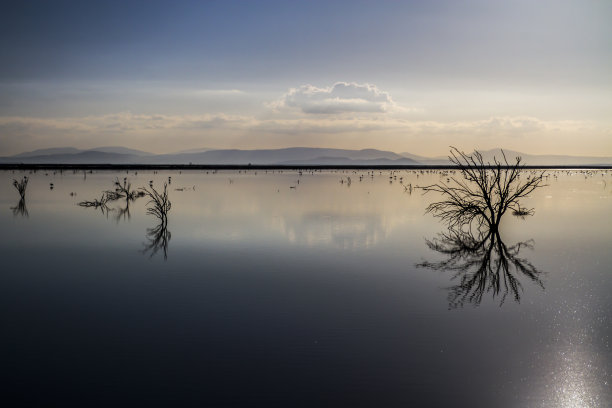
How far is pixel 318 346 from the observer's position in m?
10.7

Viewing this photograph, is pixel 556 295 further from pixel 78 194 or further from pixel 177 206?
pixel 78 194

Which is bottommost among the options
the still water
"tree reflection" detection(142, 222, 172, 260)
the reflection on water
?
the still water

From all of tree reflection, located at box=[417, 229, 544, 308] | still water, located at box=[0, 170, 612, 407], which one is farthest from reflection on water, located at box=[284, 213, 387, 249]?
tree reflection, located at box=[417, 229, 544, 308]

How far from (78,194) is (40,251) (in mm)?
32429

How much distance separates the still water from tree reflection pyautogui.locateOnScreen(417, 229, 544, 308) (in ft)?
0.50

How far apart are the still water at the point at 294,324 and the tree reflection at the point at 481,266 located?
15cm

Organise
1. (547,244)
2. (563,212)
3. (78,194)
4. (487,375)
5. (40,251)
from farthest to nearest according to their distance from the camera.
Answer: (78,194) < (563,212) < (547,244) < (40,251) < (487,375)

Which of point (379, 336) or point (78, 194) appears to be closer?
point (379, 336)

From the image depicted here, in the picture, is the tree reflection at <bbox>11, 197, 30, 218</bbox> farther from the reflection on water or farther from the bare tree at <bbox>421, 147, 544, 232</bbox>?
the bare tree at <bbox>421, 147, 544, 232</bbox>

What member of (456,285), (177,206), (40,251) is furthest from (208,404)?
(177,206)

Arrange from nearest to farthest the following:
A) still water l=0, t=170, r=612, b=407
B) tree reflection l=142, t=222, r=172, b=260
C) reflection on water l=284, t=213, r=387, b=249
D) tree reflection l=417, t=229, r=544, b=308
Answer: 1. still water l=0, t=170, r=612, b=407
2. tree reflection l=417, t=229, r=544, b=308
3. tree reflection l=142, t=222, r=172, b=260
4. reflection on water l=284, t=213, r=387, b=249

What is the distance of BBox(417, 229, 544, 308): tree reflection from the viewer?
1550 centimetres

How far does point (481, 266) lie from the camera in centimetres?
1941

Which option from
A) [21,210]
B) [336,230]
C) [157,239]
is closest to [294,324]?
[157,239]
